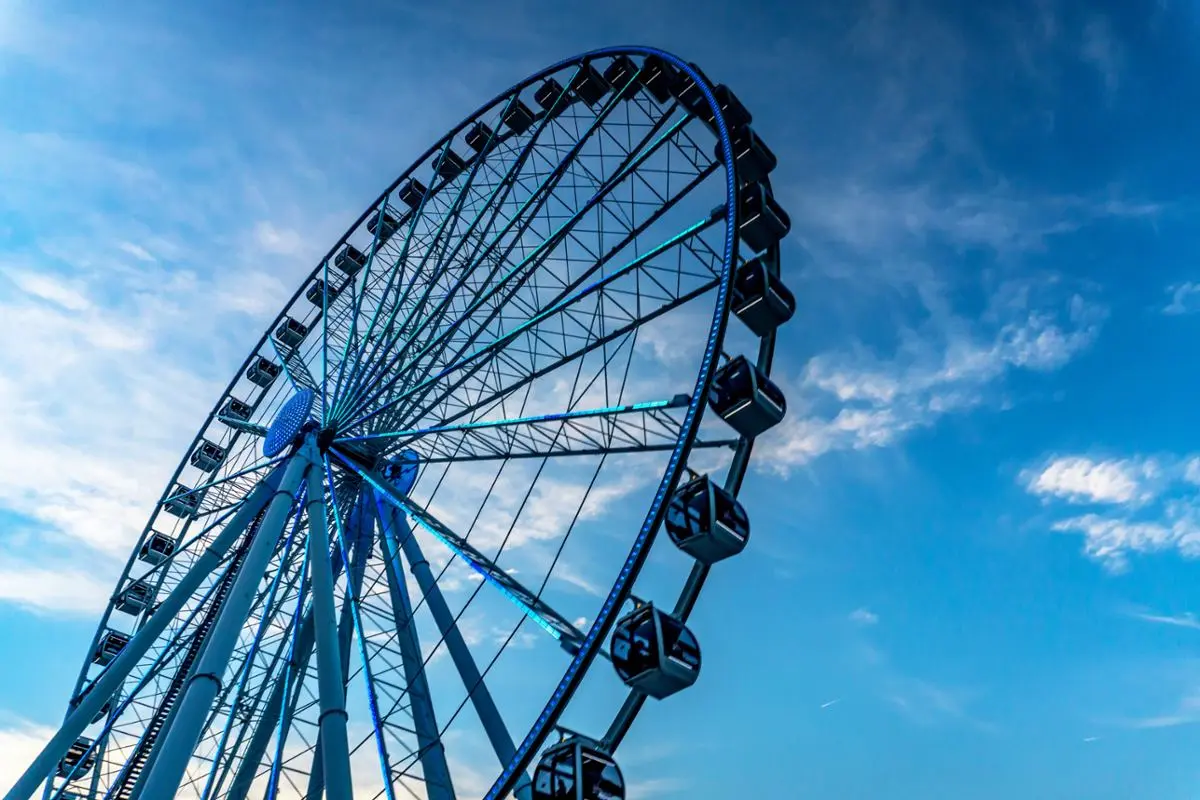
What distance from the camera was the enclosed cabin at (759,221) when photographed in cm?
1489

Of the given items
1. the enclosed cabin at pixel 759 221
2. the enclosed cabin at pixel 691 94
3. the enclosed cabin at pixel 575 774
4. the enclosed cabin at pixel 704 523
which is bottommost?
the enclosed cabin at pixel 575 774

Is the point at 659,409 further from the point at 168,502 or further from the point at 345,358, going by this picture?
the point at 168,502

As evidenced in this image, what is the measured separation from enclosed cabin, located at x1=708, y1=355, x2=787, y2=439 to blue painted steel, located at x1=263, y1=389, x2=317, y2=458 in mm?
8576

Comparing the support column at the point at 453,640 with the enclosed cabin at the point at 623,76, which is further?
the enclosed cabin at the point at 623,76

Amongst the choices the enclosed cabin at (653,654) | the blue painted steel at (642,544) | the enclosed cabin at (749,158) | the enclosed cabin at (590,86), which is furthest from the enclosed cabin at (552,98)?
the enclosed cabin at (653,654)

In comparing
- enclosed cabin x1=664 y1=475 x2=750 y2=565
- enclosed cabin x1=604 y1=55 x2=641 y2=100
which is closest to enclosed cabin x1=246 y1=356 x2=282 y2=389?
enclosed cabin x1=604 y1=55 x2=641 y2=100

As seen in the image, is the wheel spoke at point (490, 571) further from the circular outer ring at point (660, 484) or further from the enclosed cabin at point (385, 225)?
the enclosed cabin at point (385, 225)

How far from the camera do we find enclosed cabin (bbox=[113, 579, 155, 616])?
23.0 m

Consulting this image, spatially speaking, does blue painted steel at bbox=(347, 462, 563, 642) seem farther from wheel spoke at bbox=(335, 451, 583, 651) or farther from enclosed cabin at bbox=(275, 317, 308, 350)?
enclosed cabin at bbox=(275, 317, 308, 350)

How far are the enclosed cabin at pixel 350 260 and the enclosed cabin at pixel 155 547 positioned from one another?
32.2 ft

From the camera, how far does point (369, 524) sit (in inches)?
648

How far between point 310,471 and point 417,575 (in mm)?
2772

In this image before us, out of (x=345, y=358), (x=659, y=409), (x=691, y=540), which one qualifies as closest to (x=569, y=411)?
(x=659, y=409)

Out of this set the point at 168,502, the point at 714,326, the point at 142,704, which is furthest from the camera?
the point at 168,502
